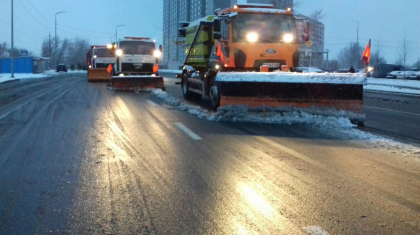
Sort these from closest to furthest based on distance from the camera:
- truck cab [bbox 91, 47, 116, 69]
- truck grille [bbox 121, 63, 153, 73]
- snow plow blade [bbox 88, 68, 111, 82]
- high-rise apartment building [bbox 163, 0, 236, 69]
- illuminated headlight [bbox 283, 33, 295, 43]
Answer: illuminated headlight [bbox 283, 33, 295, 43] < truck grille [bbox 121, 63, 153, 73] < snow plow blade [bbox 88, 68, 111, 82] < truck cab [bbox 91, 47, 116, 69] < high-rise apartment building [bbox 163, 0, 236, 69]

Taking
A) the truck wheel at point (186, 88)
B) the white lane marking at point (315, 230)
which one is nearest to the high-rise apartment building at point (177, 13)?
the truck wheel at point (186, 88)

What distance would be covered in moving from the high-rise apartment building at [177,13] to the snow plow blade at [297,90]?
230ft

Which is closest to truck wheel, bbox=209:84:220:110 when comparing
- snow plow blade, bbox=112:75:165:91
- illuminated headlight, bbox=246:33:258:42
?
illuminated headlight, bbox=246:33:258:42

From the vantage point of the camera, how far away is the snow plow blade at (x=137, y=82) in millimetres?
24250

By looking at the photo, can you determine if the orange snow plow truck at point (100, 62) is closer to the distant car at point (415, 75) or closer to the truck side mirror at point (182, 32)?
the truck side mirror at point (182, 32)

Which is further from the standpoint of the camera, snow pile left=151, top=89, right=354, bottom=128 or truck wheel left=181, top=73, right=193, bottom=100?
truck wheel left=181, top=73, right=193, bottom=100

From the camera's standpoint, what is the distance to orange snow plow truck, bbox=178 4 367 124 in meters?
12.3

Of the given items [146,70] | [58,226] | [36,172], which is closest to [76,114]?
[36,172]

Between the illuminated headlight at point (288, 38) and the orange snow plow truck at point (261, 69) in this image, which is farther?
the illuminated headlight at point (288, 38)

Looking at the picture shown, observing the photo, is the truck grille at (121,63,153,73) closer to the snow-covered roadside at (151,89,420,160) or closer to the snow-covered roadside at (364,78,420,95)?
the snow-covered roadside at (151,89,420,160)

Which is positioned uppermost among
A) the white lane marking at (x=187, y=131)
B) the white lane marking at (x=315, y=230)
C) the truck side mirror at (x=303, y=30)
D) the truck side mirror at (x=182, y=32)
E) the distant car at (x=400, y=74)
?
the truck side mirror at (x=182, y=32)

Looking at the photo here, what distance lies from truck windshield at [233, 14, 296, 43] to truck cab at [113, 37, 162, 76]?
1280 cm

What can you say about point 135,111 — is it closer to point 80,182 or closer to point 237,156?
point 237,156

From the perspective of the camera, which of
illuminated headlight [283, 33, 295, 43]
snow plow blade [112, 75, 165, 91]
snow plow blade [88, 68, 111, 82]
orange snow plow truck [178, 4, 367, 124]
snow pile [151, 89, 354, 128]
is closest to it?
snow pile [151, 89, 354, 128]
